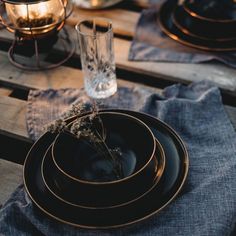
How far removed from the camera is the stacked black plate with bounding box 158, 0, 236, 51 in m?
1.03

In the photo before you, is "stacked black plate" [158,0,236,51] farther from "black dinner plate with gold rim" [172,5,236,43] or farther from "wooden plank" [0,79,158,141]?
"wooden plank" [0,79,158,141]

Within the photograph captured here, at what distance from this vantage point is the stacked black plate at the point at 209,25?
1028 mm

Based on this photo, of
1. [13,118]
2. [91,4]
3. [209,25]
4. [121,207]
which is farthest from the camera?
[91,4]

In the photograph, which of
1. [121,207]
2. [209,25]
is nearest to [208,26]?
[209,25]

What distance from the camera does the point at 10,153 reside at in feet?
3.01

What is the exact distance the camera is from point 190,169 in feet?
2.55

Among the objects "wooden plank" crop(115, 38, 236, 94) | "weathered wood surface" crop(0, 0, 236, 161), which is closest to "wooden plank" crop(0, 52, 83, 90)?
"weathered wood surface" crop(0, 0, 236, 161)

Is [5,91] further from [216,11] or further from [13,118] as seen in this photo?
[216,11]

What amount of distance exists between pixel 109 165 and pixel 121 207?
90 millimetres

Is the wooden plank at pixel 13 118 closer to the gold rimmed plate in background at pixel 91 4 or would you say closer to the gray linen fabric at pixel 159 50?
the gray linen fabric at pixel 159 50

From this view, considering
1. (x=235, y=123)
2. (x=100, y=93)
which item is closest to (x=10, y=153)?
(x=100, y=93)

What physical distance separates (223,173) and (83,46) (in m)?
0.36

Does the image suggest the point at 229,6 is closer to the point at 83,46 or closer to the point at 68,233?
the point at 83,46

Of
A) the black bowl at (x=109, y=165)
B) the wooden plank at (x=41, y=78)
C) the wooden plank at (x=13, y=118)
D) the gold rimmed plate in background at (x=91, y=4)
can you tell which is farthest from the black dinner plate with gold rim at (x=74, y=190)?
the gold rimmed plate in background at (x=91, y=4)
